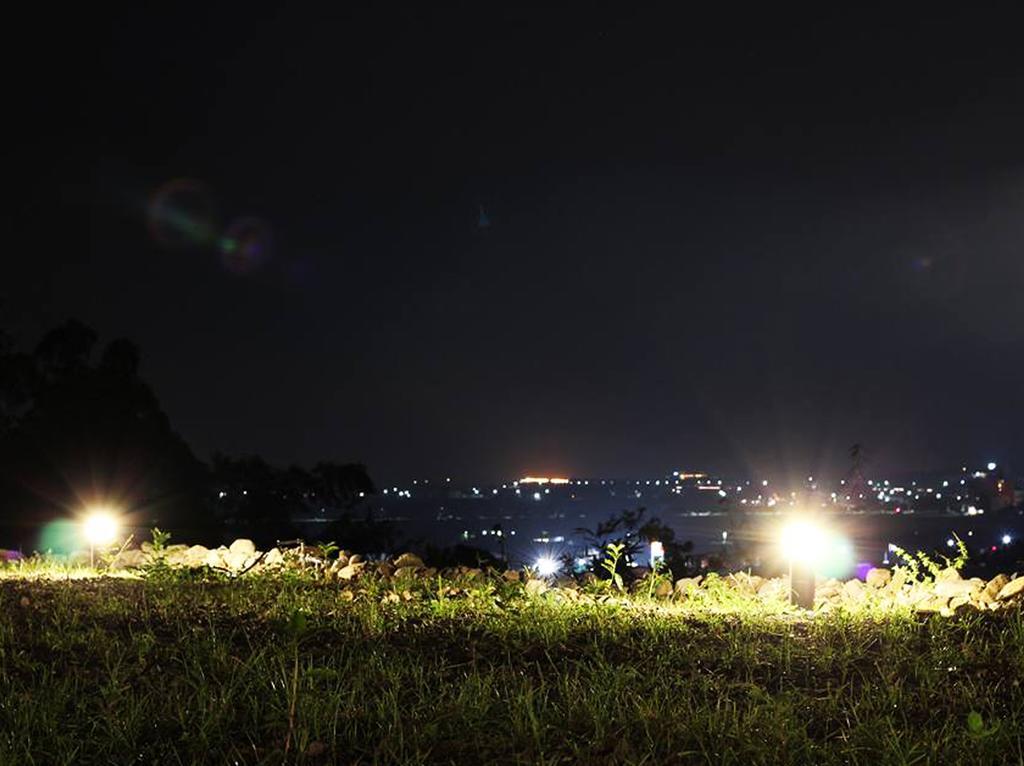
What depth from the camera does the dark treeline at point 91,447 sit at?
2008cm

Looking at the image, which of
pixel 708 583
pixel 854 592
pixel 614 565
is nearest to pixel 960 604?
pixel 854 592

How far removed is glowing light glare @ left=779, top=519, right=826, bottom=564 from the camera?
6.77 m

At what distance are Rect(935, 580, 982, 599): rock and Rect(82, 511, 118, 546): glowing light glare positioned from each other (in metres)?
8.30

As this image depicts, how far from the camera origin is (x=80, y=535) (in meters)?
13.0

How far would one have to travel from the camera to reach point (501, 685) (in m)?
4.30

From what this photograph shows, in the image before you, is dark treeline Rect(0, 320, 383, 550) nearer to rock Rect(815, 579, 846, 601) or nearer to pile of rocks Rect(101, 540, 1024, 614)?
pile of rocks Rect(101, 540, 1024, 614)

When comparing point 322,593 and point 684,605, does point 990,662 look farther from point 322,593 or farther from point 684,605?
point 322,593

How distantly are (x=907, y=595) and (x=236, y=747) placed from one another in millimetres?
4978

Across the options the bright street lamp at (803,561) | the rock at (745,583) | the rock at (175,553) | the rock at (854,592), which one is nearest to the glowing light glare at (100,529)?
the rock at (175,553)

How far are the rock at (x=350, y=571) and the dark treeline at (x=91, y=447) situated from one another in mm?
11179

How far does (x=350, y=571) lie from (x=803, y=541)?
3740mm

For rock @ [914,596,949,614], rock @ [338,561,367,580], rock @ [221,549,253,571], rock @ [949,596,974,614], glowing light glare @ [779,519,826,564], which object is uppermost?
glowing light glare @ [779,519,826,564]

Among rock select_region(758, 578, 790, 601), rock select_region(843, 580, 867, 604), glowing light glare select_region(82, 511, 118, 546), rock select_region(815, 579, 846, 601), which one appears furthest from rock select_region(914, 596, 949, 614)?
glowing light glare select_region(82, 511, 118, 546)

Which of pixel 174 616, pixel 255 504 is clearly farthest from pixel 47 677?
pixel 255 504
